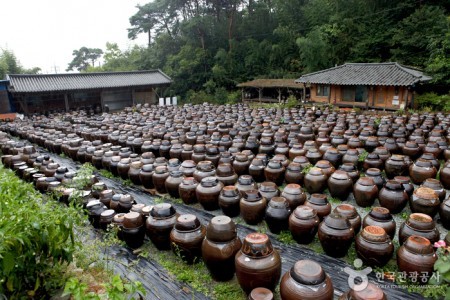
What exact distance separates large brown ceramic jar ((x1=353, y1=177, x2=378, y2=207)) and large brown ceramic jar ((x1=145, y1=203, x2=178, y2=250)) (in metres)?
3.78

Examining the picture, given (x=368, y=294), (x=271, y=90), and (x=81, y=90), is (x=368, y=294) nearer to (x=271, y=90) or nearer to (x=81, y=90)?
(x=81, y=90)

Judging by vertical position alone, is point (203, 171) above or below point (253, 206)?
above

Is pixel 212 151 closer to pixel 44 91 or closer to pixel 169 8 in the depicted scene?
pixel 44 91

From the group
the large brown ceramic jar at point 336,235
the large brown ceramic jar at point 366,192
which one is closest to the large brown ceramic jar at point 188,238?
the large brown ceramic jar at point 336,235

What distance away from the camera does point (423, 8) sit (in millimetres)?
21609

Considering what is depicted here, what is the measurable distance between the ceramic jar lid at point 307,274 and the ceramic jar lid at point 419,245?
5.10ft

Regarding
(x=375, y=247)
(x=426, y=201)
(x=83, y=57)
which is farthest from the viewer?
(x=83, y=57)

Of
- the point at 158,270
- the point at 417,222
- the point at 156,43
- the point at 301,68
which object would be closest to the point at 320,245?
the point at 417,222

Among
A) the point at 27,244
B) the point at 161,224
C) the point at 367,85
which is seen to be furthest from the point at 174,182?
the point at 367,85

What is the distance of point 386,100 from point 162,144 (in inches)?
585

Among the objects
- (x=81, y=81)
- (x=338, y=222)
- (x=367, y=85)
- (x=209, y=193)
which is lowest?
(x=209, y=193)

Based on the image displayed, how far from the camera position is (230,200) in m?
6.14

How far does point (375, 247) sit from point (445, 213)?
2.03 meters

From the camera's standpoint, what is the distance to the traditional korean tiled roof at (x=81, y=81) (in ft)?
65.1
